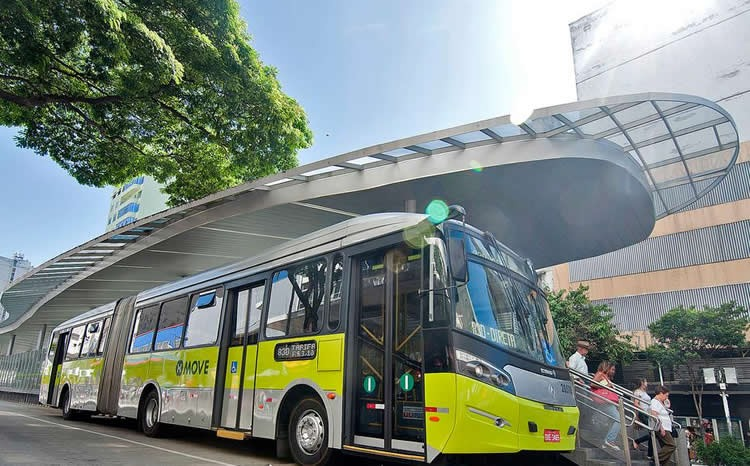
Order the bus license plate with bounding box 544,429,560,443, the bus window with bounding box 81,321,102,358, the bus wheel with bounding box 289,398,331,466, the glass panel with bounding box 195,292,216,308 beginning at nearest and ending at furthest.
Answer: the bus license plate with bounding box 544,429,560,443, the bus wheel with bounding box 289,398,331,466, the glass panel with bounding box 195,292,216,308, the bus window with bounding box 81,321,102,358

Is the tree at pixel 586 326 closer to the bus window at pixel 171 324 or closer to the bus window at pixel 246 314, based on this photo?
the bus window at pixel 171 324

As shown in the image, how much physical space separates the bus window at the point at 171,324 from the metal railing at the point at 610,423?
7.06 m

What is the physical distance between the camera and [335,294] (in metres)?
6.56

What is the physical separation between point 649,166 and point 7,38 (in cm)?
1283

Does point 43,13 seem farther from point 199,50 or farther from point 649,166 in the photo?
point 649,166

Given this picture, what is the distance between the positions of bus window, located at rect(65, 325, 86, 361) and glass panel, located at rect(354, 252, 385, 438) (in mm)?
11682

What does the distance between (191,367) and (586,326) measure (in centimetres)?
2117

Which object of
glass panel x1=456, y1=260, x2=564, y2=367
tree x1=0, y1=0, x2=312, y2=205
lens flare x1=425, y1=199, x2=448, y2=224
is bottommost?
glass panel x1=456, y1=260, x2=564, y2=367

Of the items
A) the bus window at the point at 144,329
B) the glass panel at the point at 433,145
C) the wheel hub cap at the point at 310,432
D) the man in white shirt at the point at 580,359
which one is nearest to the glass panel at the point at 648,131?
the glass panel at the point at 433,145

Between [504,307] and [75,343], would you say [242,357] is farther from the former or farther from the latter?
[75,343]

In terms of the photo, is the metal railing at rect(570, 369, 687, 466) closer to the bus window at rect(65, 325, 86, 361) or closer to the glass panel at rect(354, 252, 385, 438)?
the glass panel at rect(354, 252, 385, 438)

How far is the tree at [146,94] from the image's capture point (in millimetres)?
9125

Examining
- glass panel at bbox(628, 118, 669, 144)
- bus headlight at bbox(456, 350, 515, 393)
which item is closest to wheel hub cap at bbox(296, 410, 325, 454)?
bus headlight at bbox(456, 350, 515, 393)

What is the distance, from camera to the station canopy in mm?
9734
